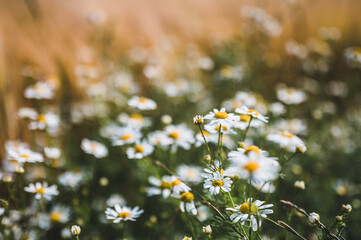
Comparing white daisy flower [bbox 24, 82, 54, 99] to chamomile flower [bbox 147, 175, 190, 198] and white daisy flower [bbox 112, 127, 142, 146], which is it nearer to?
white daisy flower [bbox 112, 127, 142, 146]

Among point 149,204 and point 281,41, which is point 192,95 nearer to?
point 149,204

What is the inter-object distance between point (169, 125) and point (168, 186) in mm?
668

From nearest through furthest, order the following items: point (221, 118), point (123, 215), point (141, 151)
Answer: point (221, 118) → point (123, 215) → point (141, 151)

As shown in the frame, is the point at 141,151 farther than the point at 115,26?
No

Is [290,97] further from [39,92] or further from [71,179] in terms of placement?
[39,92]

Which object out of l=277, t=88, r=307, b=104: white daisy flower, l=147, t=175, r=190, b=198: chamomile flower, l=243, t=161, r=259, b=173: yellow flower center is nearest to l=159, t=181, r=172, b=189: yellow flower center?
l=147, t=175, r=190, b=198: chamomile flower

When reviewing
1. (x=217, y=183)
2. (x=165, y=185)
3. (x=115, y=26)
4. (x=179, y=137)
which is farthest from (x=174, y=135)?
(x=115, y=26)

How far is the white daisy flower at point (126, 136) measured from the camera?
76.8 inches

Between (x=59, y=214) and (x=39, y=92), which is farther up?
(x=39, y=92)

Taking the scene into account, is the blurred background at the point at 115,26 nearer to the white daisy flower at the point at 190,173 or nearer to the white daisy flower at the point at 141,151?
the white daisy flower at the point at 141,151

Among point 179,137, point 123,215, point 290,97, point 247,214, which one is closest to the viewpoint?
point 247,214

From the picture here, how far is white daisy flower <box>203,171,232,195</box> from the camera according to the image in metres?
1.30

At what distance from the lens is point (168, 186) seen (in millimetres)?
1694

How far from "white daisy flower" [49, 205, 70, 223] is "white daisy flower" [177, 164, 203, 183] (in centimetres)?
90
